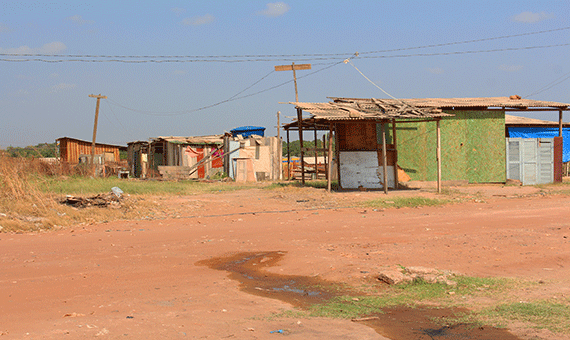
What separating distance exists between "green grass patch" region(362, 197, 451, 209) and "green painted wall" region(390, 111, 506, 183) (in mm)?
5260

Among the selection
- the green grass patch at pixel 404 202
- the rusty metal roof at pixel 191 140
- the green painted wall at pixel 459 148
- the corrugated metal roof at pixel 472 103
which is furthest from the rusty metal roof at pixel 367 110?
the rusty metal roof at pixel 191 140

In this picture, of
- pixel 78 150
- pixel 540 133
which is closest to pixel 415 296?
pixel 540 133

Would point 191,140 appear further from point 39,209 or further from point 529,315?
point 529,315

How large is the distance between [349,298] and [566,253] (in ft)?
12.5

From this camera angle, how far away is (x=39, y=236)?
31.6 ft

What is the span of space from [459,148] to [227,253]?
14552 mm

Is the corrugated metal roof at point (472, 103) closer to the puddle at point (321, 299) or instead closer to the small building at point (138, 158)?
the puddle at point (321, 299)

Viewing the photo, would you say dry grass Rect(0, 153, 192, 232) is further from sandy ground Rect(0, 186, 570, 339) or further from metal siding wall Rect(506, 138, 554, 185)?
metal siding wall Rect(506, 138, 554, 185)

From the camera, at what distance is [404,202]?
1396cm

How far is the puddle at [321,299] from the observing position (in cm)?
428

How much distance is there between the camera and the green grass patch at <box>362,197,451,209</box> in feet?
45.0

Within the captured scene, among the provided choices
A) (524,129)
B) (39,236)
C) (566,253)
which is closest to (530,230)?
(566,253)

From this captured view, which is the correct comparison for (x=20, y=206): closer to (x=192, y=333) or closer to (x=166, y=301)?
(x=166, y=301)

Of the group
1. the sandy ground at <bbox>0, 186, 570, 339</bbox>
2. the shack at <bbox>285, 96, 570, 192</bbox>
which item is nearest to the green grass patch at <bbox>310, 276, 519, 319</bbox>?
the sandy ground at <bbox>0, 186, 570, 339</bbox>
